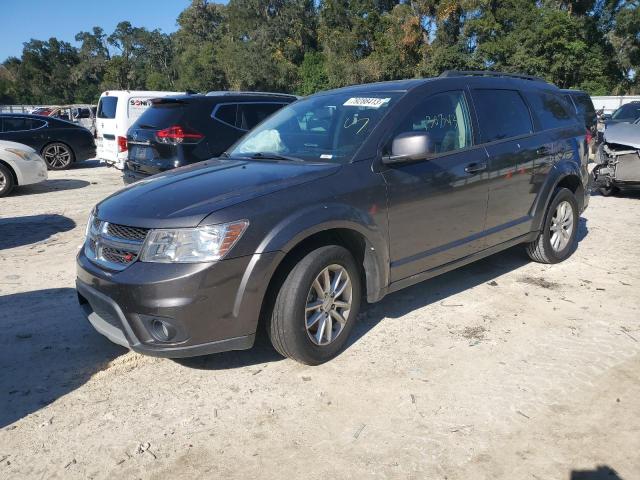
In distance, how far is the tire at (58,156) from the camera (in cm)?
1412

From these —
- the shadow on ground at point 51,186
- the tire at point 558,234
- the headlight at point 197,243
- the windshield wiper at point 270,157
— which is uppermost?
the windshield wiper at point 270,157

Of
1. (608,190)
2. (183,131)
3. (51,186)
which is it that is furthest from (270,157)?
(51,186)

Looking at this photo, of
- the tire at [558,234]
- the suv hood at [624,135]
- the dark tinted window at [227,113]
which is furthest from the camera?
the suv hood at [624,135]

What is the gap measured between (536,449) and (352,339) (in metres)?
1.57

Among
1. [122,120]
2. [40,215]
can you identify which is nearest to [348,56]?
[122,120]

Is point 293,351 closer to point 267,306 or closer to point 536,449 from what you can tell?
point 267,306

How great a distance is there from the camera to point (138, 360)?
3.84m

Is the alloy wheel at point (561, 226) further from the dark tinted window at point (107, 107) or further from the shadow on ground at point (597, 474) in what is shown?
the dark tinted window at point (107, 107)

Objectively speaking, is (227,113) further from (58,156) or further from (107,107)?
(58,156)

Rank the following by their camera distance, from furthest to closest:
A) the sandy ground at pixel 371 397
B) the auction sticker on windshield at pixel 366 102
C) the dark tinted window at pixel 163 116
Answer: the dark tinted window at pixel 163 116
the auction sticker on windshield at pixel 366 102
the sandy ground at pixel 371 397

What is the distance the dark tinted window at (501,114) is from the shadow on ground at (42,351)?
3.39 m

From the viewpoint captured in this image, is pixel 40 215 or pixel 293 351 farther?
pixel 40 215

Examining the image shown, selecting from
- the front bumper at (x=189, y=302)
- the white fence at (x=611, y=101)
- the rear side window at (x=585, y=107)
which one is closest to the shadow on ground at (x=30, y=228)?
the front bumper at (x=189, y=302)

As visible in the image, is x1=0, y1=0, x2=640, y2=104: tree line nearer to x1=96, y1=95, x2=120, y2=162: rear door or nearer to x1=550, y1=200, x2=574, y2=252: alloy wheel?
x1=96, y1=95, x2=120, y2=162: rear door
